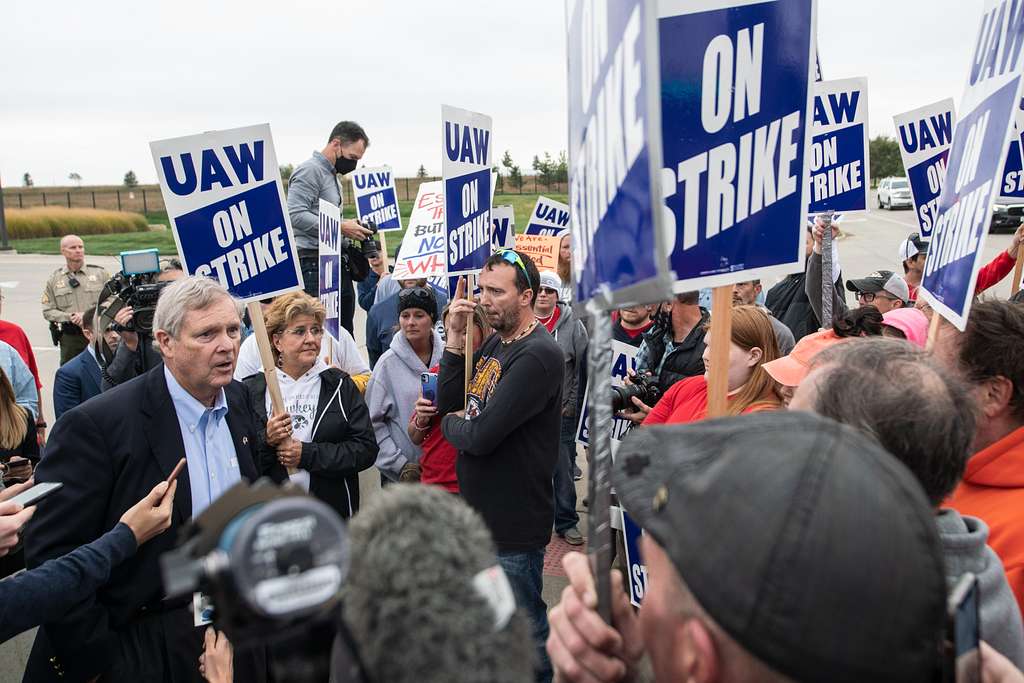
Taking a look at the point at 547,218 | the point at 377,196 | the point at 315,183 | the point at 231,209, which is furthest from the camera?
the point at 377,196

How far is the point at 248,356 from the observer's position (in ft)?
16.0

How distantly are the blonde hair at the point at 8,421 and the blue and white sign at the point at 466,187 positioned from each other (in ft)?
7.82

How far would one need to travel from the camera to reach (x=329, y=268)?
5355 mm

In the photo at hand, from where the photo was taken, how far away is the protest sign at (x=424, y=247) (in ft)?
22.3

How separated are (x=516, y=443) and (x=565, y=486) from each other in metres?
2.05

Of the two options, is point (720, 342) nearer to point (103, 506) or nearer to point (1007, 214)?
point (103, 506)

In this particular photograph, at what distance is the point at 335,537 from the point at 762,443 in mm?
Answer: 563

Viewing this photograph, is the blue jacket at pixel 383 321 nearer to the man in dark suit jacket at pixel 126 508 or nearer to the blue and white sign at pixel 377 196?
the blue and white sign at pixel 377 196

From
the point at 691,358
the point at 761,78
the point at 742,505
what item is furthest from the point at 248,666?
the point at 691,358

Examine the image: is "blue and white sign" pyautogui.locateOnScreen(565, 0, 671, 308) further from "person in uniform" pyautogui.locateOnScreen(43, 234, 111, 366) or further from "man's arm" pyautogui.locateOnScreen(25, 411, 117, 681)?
"person in uniform" pyautogui.locateOnScreen(43, 234, 111, 366)

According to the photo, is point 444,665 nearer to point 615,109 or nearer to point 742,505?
point 742,505

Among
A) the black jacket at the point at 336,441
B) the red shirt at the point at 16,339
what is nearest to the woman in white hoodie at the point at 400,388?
the black jacket at the point at 336,441

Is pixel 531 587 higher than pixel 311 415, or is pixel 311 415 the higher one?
pixel 311 415

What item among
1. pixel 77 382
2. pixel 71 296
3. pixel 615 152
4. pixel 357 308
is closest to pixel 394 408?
pixel 77 382
